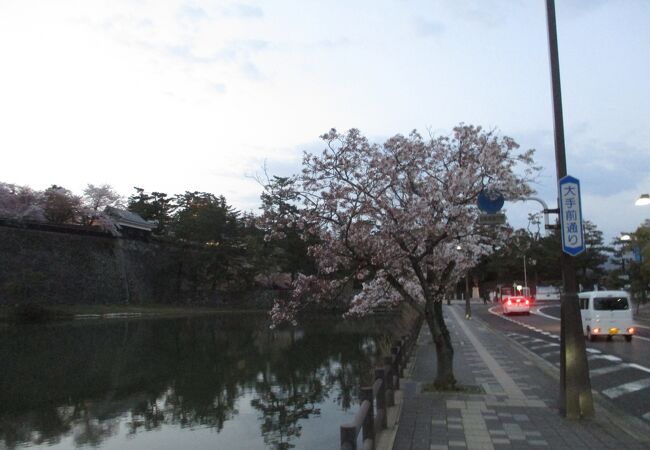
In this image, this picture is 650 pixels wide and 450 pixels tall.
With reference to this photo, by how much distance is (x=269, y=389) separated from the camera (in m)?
14.1

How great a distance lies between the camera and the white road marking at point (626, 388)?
10.6 metres

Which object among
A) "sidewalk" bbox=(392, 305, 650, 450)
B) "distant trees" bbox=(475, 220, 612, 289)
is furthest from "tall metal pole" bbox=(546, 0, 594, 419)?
"distant trees" bbox=(475, 220, 612, 289)

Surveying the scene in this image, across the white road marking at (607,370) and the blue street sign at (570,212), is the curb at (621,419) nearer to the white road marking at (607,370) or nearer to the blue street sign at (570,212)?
the white road marking at (607,370)

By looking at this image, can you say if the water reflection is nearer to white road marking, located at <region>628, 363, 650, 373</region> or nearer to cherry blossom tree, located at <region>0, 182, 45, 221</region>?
white road marking, located at <region>628, 363, 650, 373</region>

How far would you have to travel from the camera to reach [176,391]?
545 inches

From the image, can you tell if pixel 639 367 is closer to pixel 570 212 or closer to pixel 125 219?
pixel 570 212

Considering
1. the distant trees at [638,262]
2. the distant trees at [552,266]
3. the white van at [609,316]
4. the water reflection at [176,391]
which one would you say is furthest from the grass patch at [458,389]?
the distant trees at [552,266]

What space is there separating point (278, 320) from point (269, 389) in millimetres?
3732

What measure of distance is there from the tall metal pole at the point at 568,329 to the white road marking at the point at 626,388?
2.84m

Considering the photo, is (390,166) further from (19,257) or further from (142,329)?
(19,257)

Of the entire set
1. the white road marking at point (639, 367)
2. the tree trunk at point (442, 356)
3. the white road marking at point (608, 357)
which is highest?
the tree trunk at point (442, 356)

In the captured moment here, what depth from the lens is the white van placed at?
20.5 metres

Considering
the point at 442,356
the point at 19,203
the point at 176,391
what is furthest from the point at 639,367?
the point at 19,203

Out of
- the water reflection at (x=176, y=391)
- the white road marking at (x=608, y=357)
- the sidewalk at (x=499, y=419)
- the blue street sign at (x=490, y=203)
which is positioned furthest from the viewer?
the white road marking at (x=608, y=357)
